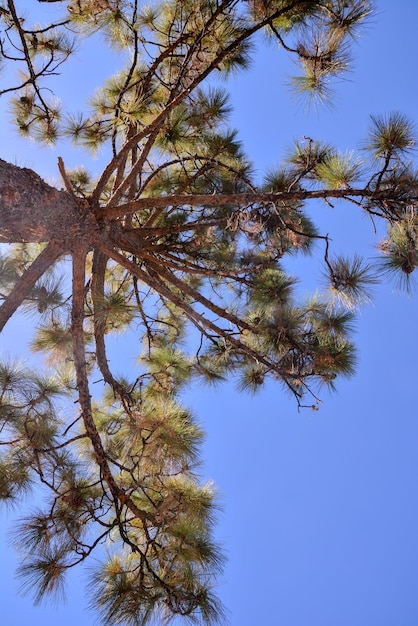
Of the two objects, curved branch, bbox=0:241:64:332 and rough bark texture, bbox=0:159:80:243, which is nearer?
rough bark texture, bbox=0:159:80:243

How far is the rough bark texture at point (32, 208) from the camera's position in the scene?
1.76 metres

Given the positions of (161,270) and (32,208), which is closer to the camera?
(32,208)

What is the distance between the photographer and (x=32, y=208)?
183 cm

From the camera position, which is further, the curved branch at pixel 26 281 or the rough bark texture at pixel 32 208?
the curved branch at pixel 26 281

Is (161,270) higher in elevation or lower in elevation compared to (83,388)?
higher

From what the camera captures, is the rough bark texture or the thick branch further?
the thick branch

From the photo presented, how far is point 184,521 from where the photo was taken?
7.25 feet

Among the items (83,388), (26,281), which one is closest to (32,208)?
(26,281)

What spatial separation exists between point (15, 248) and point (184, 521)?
1.95 meters

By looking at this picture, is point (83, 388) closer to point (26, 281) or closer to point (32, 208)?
point (26, 281)

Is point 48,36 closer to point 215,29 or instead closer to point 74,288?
point 215,29

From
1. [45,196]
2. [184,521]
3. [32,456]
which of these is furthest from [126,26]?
[184,521]

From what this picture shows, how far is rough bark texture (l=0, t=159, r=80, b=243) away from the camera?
5.77ft

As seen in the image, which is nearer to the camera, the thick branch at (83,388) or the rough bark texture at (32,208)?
the rough bark texture at (32,208)
